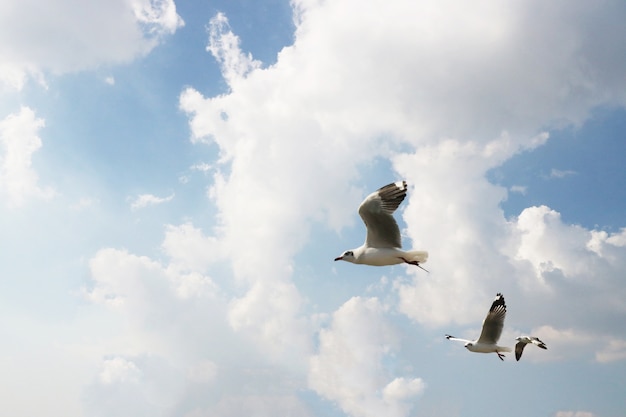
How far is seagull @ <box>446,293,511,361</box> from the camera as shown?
1435 inches

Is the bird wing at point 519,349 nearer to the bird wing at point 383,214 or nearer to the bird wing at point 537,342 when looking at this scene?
the bird wing at point 537,342

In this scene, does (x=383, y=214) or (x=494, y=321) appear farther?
(x=494, y=321)

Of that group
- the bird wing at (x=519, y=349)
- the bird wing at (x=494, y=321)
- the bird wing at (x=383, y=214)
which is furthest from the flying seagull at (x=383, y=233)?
the bird wing at (x=519, y=349)

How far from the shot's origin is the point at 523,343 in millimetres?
40188

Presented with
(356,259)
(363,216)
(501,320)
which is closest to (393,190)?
(363,216)

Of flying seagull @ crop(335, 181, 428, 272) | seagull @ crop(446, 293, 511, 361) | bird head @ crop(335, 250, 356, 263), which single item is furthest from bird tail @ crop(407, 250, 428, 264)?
seagull @ crop(446, 293, 511, 361)

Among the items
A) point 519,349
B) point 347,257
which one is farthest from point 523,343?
point 347,257

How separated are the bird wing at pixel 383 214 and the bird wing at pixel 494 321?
18.8m

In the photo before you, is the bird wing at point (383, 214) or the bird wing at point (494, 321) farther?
the bird wing at point (494, 321)

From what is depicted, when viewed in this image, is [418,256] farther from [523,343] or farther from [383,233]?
[523,343]

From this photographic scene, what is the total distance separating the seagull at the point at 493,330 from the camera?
120ft

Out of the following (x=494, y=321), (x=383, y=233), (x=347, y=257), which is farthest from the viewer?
(x=494, y=321)

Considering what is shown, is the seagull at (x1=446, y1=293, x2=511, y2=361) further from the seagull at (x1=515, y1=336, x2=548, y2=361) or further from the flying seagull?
the flying seagull

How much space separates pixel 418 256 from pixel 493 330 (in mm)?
19766
